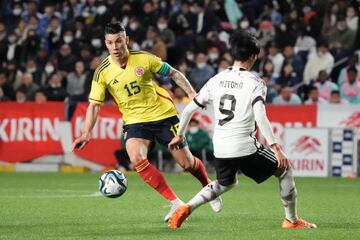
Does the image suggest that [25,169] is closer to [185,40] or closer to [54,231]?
[185,40]

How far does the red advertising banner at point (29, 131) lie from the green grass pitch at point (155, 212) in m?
3.26

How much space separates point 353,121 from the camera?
1881cm

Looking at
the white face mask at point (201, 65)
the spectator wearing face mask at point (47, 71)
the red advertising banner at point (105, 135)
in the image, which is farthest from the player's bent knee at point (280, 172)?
the spectator wearing face mask at point (47, 71)

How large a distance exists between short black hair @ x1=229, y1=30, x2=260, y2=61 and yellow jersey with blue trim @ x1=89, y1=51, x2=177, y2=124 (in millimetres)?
1918

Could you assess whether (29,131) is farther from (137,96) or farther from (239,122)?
(239,122)

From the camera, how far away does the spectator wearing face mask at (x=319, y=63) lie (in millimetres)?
21203

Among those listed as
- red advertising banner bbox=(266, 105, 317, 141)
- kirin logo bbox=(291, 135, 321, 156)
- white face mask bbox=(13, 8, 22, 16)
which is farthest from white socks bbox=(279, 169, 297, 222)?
white face mask bbox=(13, 8, 22, 16)

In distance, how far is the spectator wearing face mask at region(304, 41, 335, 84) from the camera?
69.6 feet

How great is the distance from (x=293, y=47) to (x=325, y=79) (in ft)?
6.69

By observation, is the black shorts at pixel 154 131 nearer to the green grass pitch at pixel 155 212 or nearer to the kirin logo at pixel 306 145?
the green grass pitch at pixel 155 212

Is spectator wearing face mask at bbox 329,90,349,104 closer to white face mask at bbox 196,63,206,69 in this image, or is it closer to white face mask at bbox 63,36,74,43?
white face mask at bbox 196,63,206,69

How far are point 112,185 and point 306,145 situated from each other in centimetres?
911

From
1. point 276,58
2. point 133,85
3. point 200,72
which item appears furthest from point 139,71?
point 276,58

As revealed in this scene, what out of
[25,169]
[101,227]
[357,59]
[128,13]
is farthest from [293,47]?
[101,227]
